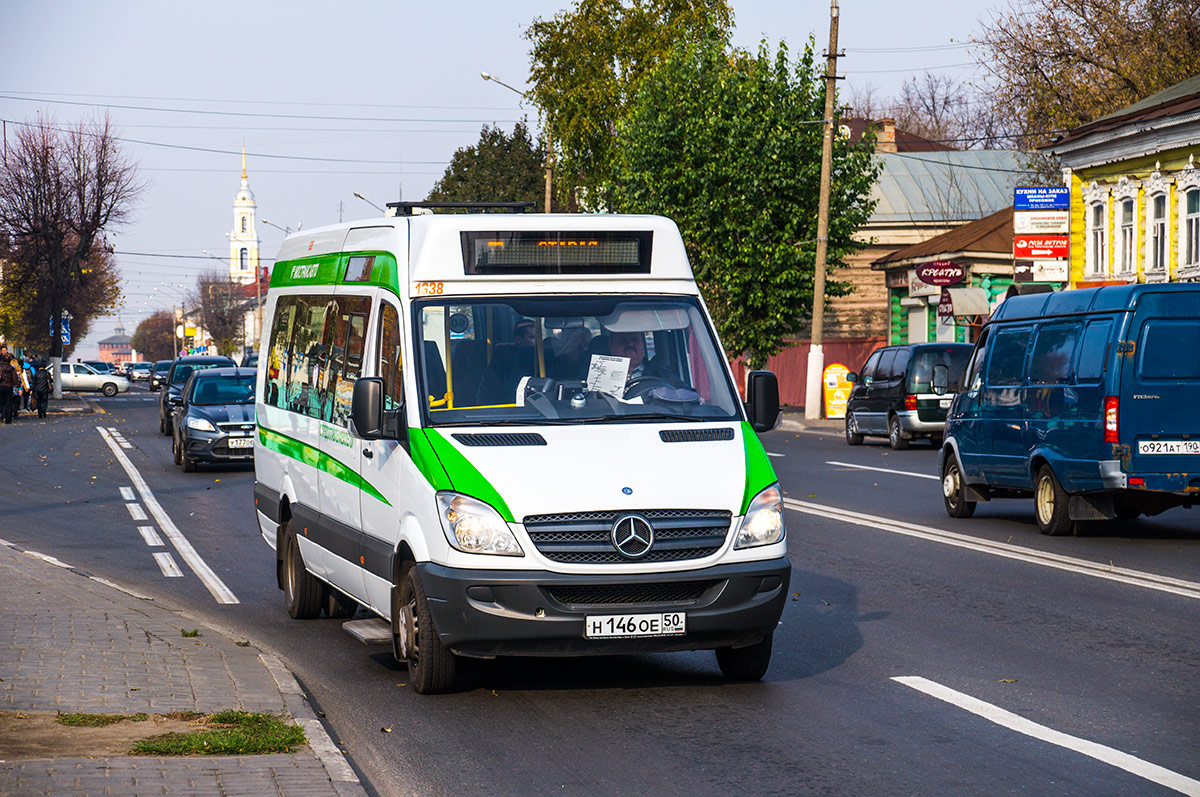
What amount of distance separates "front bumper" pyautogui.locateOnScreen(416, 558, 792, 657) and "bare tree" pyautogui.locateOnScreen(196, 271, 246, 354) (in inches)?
5326

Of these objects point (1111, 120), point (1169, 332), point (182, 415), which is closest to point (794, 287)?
point (1111, 120)

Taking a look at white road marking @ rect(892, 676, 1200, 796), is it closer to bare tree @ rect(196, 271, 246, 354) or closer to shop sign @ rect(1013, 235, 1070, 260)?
shop sign @ rect(1013, 235, 1070, 260)

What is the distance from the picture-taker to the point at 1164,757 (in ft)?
20.3

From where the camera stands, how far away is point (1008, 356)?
52.0 ft

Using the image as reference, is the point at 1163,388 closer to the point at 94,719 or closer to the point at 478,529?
the point at 478,529

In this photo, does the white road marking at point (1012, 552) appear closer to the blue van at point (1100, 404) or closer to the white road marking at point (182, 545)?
the blue van at point (1100, 404)

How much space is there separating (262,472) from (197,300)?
14672cm

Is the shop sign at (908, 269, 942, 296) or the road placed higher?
the shop sign at (908, 269, 942, 296)

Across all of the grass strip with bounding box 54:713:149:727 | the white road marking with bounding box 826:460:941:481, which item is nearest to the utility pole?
the white road marking with bounding box 826:460:941:481

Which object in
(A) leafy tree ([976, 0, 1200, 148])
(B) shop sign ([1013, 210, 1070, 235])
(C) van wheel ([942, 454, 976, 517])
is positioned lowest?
Answer: (C) van wheel ([942, 454, 976, 517])

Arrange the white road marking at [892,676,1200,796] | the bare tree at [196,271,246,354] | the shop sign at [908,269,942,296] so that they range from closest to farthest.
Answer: the white road marking at [892,676,1200,796] < the shop sign at [908,269,942,296] < the bare tree at [196,271,246,354]

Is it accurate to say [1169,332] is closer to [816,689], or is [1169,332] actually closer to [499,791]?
[816,689]

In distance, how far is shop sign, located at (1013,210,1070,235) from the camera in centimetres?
2991

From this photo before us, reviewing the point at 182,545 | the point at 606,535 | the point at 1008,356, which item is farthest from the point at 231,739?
the point at 1008,356
